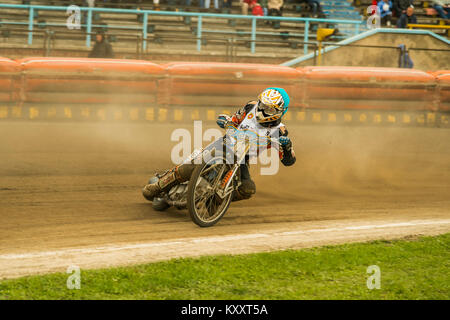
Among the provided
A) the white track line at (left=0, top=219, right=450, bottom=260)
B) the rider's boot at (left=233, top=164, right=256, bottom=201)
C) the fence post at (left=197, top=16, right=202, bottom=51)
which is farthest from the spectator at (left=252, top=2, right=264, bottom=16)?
the rider's boot at (left=233, top=164, right=256, bottom=201)

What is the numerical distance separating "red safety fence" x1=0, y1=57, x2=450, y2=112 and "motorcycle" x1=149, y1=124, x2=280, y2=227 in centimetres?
690

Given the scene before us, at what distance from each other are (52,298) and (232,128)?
11.6 ft

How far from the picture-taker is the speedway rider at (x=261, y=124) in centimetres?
802

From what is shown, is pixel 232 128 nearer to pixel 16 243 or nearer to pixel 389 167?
pixel 16 243

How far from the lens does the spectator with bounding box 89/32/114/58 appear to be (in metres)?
17.2

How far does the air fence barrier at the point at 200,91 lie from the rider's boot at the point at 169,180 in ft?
19.9

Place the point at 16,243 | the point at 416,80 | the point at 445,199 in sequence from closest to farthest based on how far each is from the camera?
the point at 16,243, the point at 445,199, the point at 416,80

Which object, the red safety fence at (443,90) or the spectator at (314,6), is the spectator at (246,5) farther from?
the red safety fence at (443,90)

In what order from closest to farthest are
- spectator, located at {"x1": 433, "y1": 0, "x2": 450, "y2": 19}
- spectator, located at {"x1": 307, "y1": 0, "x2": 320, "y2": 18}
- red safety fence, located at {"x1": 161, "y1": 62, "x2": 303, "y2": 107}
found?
1. red safety fence, located at {"x1": 161, "y1": 62, "x2": 303, "y2": 107}
2. spectator, located at {"x1": 307, "y1": 0, "x2": 320, "y2": 18}
3. spectator, located at {"x1": 433, "y1": 0, "x2": 450, "y2": 19}

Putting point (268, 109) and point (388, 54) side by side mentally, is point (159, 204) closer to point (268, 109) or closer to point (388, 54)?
point (268, 109)

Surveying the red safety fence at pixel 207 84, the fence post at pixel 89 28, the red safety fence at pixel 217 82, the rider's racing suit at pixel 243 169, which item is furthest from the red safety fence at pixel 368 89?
the rider's racing suit at pixel 243 169

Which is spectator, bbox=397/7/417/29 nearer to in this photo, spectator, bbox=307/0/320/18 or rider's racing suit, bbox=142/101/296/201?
spectator, bbox=307/0/320/18

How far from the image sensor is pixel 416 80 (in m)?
16.7
